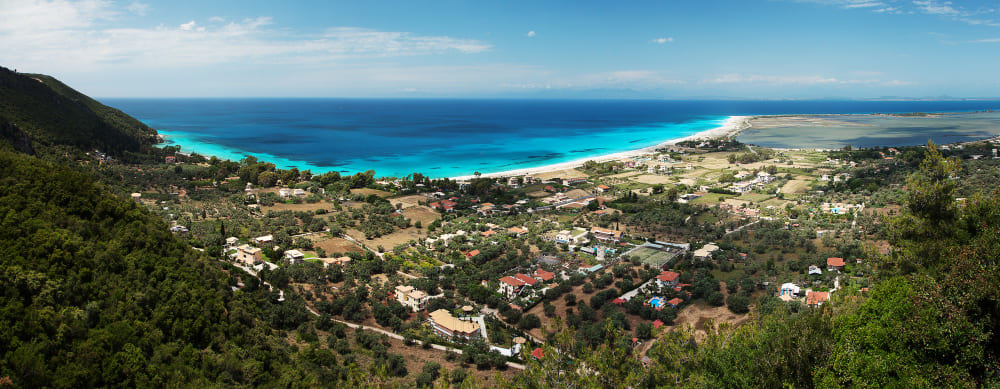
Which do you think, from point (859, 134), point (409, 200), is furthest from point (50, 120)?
point (859, 134)

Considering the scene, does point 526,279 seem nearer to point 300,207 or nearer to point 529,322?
point 529,322

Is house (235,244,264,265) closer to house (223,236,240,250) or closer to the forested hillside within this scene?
house (223,236,240,250)

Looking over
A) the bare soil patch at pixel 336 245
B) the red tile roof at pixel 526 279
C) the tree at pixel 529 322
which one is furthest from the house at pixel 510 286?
the bare soil patch at pixel 336 245

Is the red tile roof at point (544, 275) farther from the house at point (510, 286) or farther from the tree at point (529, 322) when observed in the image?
the tree at point (529, 322)

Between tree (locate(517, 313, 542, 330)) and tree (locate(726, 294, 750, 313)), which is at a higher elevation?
tree (locate(726, 294, 750, 313))

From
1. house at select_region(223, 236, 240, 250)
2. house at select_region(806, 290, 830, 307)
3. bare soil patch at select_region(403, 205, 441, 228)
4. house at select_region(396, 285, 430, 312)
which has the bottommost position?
house at select_region(396, 285, 430, 312)

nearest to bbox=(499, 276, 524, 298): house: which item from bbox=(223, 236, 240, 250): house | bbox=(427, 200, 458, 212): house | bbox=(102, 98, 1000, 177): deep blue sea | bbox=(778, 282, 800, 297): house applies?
bbox=(778, 282, 800, 297): house

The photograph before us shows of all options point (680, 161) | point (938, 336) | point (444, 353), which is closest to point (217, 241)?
point (444, 353)
